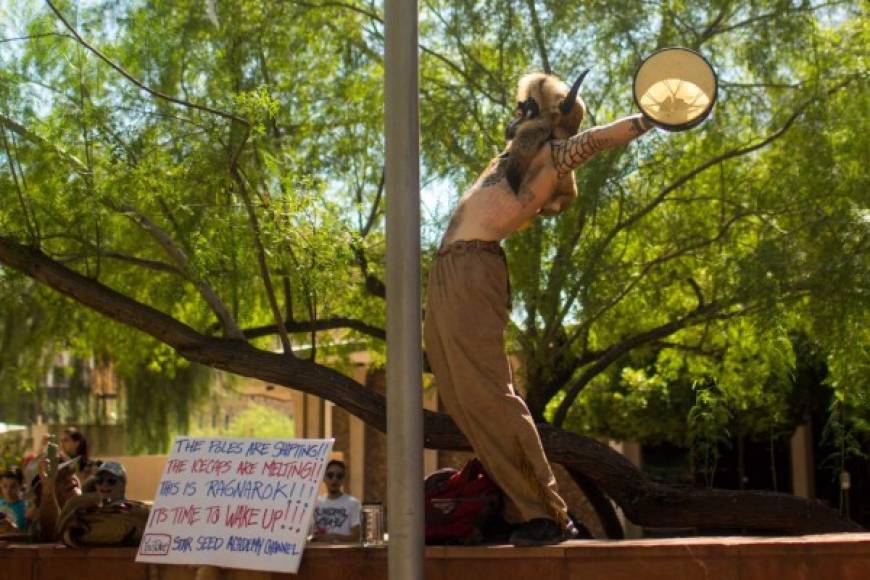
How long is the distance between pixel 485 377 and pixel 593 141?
1.25m

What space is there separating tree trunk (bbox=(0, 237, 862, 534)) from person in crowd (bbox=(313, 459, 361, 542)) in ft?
4.48

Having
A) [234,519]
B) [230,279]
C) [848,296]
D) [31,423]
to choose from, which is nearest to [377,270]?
[230,279]

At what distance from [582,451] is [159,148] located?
4.15 m

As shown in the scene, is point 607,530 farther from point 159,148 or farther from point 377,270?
point 159,148

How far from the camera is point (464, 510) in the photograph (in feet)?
20.9

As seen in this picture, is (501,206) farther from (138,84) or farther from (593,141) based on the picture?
(138,84)

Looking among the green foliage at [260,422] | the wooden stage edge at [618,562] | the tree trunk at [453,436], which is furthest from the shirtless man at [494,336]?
the green foliage at [260,422]

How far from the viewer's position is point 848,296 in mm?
9445

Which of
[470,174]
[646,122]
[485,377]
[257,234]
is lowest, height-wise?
[485,377]

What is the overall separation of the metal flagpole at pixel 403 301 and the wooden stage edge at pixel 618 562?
127 cm

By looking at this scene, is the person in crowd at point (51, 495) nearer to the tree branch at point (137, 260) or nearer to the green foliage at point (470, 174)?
the green foliage at point (470, 174)

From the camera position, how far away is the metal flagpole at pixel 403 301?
4676 mm

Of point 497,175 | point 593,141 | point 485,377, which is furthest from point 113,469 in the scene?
point 593,141

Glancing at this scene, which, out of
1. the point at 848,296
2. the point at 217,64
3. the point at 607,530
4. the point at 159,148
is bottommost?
the point at 607,530
